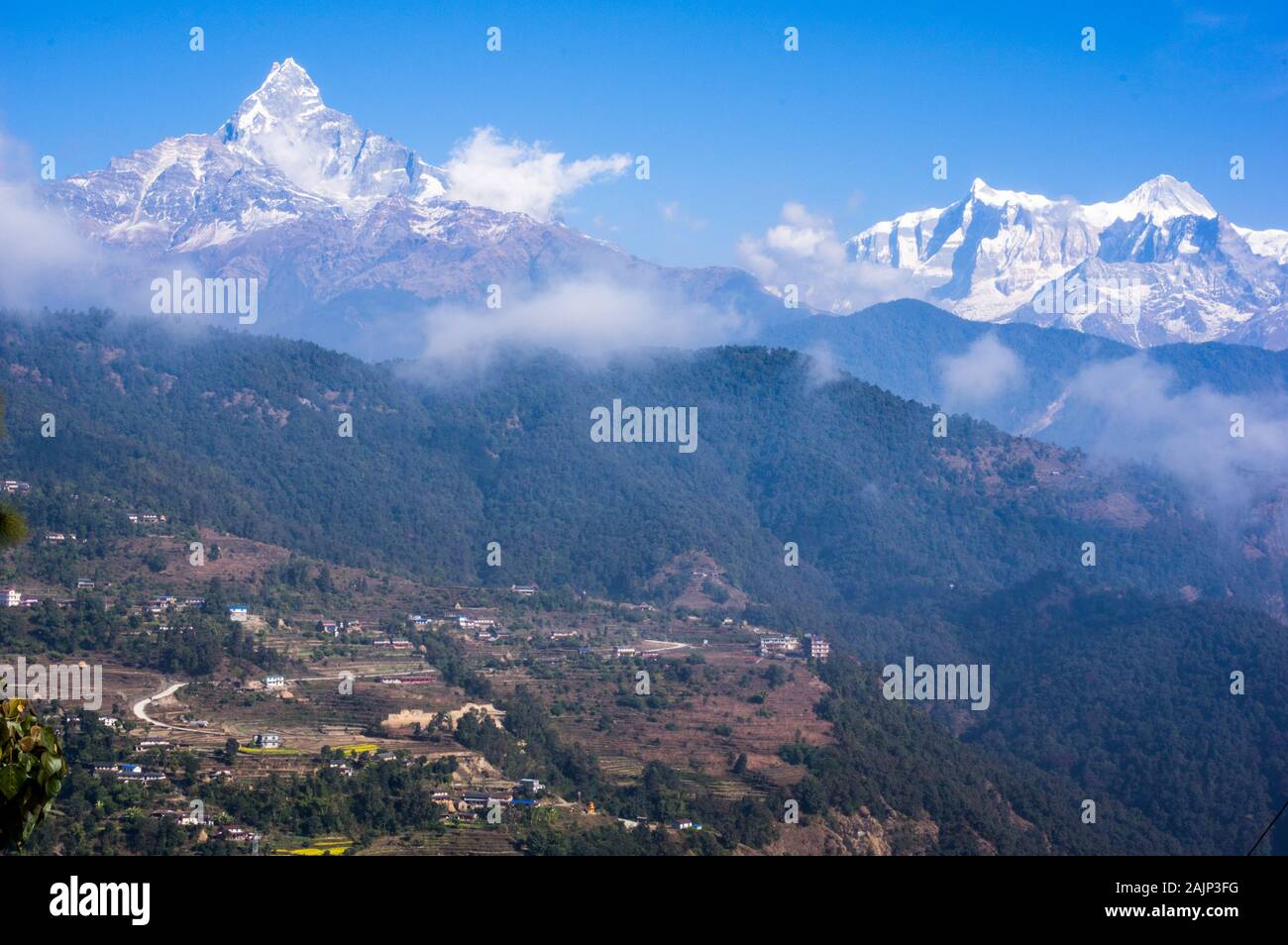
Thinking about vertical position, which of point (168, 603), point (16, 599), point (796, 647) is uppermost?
point (16, 599)

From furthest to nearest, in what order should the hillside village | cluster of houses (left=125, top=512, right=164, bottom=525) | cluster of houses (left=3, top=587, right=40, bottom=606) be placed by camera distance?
cluster of houses (left=125, top=512, right=164, bottom=525) → cluster of houses (left=3, top=587, right=40, bottom=606) → the hillside village

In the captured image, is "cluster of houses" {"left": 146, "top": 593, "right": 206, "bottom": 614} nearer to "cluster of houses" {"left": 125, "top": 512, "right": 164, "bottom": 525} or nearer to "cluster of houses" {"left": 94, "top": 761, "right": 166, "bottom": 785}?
"cluster of houses" {"left": 125, "top": 512, "right": 164, "bottom": 525}

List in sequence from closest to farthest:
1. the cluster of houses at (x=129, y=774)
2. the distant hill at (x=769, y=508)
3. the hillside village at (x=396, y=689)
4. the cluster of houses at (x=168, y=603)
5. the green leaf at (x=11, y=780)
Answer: the green leaf at (x=11, y=780)
the cluster of houses at (x=129, y=774)
the hillside village at (x=396, y=689)
the cluster of houses at (x=168, y=603)
the distant hill at (x=769, y=508)

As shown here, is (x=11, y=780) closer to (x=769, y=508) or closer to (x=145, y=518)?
(x=145, y=518)

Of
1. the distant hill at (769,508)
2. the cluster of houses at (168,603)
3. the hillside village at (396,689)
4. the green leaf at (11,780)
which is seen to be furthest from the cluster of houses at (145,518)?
the green leaf at (11,780)

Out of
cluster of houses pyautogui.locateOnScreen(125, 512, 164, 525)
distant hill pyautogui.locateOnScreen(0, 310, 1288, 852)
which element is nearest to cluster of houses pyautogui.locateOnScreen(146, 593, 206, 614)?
distant hill pyautogui.locateOnScreen(0, 310, 1288, 852)

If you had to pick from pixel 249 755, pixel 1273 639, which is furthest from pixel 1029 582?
pixel 249 755

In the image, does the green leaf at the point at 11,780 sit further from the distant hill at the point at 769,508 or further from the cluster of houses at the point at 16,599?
the cluster of houses at the point at 16,599

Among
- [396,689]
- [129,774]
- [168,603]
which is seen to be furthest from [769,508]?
[129,774]

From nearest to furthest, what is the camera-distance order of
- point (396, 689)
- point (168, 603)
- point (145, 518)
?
point (396, 689), point (168, 603), point (145, 518)

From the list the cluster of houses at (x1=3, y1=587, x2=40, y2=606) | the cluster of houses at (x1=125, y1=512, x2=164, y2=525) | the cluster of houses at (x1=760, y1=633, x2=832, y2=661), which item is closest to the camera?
the cluster of houses at (x1=3, y1=587, x2=40, y2=606)
